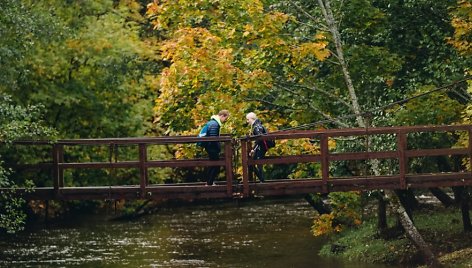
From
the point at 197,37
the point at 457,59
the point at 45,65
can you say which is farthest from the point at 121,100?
the point at 457,59

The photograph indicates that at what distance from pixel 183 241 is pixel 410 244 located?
9.33 meters

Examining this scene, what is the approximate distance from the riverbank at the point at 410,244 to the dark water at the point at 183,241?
0.79 meters

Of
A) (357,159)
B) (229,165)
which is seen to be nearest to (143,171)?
(229,165)

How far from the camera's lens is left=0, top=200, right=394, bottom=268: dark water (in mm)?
28703

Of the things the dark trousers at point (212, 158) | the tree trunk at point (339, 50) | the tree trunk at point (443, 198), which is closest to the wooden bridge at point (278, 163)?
the dark trousers at point (212, 158)

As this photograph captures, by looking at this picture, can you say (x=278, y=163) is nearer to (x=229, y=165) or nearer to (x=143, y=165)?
(x=229, y=165)

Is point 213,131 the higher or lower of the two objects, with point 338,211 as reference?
higher

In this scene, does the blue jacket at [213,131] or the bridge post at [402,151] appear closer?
the bridge post at [402,151]

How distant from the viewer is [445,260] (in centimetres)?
2467

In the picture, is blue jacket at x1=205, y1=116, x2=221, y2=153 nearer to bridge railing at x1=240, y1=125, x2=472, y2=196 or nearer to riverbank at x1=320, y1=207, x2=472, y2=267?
bridge railing at x1=240, y1=125, x2=472, y2=196

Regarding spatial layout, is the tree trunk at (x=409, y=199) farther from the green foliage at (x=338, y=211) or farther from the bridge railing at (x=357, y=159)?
the bridge railing at (x=357, y=159)

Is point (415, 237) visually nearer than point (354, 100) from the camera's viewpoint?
Yes

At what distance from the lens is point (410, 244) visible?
26969 millimetres

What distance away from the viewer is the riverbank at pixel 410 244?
25.7 meters
